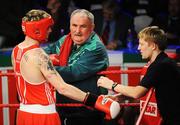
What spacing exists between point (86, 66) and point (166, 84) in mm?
689

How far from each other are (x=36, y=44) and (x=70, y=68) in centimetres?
57

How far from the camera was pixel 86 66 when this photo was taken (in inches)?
158

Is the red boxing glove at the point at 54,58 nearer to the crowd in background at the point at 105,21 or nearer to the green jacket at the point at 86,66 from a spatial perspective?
the green jacket at the point at 86,66

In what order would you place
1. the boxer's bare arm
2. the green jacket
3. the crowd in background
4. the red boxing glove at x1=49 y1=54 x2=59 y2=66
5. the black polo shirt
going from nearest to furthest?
the boxer's bare arm, the black polo shirt, the green jacket, the red boxing glove at x1=49 y1=54 x2=59 y2=66, the crowd in background

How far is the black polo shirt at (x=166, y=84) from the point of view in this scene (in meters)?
3.58

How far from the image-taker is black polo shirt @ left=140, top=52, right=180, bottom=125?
358 cm

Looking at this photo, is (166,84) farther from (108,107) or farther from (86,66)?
(86,66)

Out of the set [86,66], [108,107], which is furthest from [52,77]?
[86,66]

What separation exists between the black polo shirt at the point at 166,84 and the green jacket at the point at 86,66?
0.54 meters

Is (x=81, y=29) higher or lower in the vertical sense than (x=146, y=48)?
higher

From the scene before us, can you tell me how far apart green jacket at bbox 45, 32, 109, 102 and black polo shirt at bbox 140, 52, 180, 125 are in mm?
544

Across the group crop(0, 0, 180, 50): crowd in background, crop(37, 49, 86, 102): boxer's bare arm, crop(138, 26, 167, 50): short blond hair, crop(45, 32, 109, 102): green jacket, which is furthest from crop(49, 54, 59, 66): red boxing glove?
crop(0, 0, 180, 50): crowd in background

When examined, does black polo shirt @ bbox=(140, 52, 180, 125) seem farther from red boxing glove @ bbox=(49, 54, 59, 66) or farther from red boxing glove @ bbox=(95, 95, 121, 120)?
red boxing glove @ bbox=(49, 54, 59, 66)

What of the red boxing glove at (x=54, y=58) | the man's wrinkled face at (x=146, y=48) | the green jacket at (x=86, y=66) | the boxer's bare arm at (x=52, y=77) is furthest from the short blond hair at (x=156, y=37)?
the red boxing glove at (x=54, y=58)
